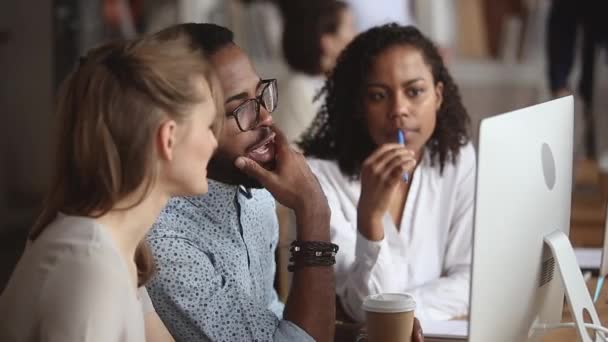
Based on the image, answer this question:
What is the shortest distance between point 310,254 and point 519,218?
0.36 m

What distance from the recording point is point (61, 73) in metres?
5.21

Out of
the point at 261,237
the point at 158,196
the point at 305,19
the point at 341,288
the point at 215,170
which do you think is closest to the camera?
the point at 158,196

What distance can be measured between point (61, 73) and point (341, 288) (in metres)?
3.50

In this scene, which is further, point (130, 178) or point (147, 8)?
point (147, 8)

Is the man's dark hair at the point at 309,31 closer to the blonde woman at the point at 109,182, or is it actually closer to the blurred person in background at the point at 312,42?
the blurred person in background at the point at 312,42

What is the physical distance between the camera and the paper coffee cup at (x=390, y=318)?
1.46m

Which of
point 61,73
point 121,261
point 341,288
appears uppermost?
point 61,73

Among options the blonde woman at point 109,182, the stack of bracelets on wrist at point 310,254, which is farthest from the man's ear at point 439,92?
the blonde woman at point 109,182

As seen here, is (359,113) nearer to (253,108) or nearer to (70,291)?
(253,108)

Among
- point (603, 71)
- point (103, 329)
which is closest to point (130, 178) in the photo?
point (103, 329)

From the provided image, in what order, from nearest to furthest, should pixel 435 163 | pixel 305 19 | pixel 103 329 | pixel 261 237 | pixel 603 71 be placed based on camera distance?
pixel 103 329 < pixel 261 237 < pixel 435 163 < pixel 305 19 < pixel 603 71

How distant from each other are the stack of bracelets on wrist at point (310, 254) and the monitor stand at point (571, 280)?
33cm

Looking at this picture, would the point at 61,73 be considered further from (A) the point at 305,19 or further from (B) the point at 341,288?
(B) the point at 341,288

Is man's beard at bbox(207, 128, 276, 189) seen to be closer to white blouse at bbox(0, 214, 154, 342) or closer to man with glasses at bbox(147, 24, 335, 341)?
man with glasses at bbox(147, 24, 335, 341)
